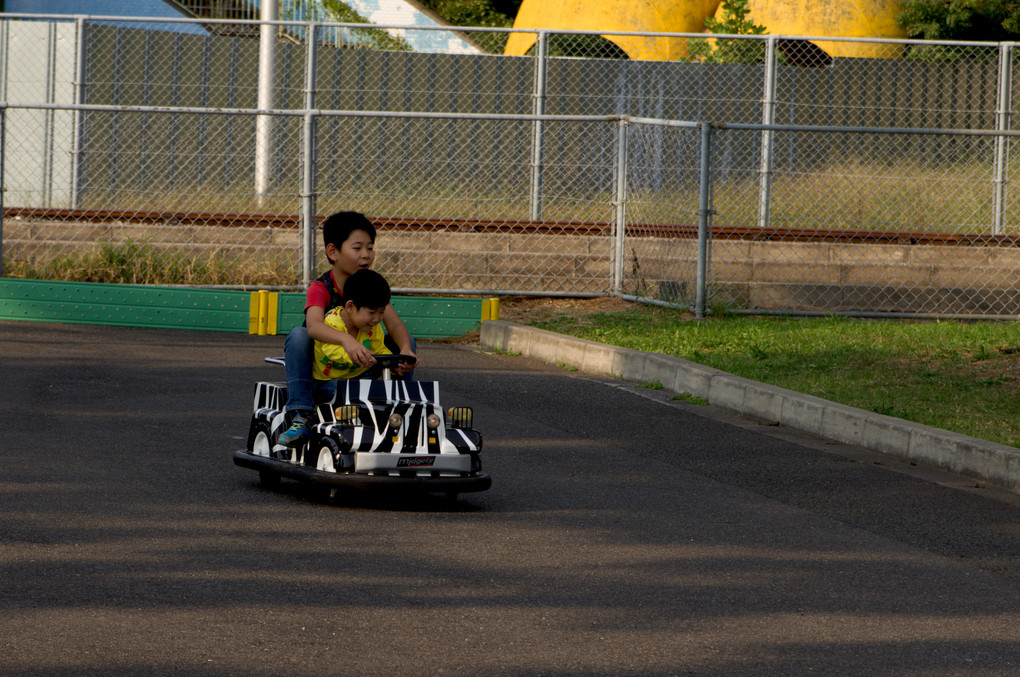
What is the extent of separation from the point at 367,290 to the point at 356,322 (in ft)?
0.55

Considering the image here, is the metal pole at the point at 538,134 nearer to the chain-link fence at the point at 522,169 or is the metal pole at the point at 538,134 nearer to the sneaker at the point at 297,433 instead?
the chain-link fence at the point at 522,169

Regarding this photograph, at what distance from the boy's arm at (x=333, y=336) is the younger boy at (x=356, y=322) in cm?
4

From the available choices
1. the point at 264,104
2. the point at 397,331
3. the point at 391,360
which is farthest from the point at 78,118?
the point at 391,360

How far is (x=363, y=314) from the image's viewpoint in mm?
6117

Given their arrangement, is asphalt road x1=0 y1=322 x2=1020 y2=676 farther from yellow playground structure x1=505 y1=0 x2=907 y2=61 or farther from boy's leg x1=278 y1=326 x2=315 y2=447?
yellow playground structure x1=505 y1=0 x2=907 y2=61

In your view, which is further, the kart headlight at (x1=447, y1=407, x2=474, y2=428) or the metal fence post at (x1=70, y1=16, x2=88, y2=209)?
the metal fence post at (x1=70, y1=16, x2=88, y2=209)

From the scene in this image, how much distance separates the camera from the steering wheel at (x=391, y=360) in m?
5.95

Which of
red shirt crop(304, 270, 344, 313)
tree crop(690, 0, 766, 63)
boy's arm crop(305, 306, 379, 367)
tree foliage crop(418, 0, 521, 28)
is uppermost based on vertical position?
tree foliage crop(418, 0, 521, 28)

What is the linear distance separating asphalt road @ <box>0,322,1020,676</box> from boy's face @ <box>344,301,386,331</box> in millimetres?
760

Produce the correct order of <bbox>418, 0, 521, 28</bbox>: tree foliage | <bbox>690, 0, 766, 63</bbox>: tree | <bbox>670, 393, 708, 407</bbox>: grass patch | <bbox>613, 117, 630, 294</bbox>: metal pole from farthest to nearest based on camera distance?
<bbox>418, 0, 521, 28</bbox>: tree foliage → <bbox>690, 0, 766, 63</bbox>: tree → <bbox>613, 117, 630, 294</bbox>: metal pole → <bbox>670, 393, 708, 407</bbox>: grass patch

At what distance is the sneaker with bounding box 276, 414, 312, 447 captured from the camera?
19.9ft

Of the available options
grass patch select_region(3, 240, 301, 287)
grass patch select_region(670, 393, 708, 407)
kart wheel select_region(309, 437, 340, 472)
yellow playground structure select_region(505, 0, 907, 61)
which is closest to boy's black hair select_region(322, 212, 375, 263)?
kart wheel select_region(309, 437, 340, 472)

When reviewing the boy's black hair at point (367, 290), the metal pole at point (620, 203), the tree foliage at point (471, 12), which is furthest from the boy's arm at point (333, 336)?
the tree foliage at point (471, 12)

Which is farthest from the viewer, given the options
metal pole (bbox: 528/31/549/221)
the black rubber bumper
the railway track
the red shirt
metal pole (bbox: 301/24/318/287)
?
metal pole (bbox: 528/31/549/221)
